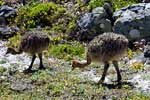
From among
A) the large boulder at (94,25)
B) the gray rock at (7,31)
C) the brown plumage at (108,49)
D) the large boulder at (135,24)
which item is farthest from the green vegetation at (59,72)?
the large boulder at (135,24)

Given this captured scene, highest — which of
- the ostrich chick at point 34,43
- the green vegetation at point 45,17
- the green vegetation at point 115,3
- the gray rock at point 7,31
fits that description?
the ostrich chick at point 34,43

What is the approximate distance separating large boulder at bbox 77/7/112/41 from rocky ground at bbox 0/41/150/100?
2.94 metres

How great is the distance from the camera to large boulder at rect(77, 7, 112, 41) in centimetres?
2005

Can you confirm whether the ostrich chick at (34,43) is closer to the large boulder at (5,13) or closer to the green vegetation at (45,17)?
the green vegetation at (45,17)

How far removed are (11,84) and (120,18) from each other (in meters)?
6.33

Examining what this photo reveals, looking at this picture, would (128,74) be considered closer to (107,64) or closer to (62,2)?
(107,64)

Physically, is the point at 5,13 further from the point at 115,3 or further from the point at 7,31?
the point at 115,3

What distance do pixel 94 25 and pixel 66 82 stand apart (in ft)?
20.0

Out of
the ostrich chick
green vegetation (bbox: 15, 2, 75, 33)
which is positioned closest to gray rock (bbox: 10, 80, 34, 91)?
the ostrich chick

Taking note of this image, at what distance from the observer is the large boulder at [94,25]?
2005 centimetres

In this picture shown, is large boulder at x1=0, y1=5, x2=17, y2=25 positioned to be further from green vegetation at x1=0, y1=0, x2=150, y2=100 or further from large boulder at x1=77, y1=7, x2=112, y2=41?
large boulder at x1=77, y1=7, x2=112, y2=41

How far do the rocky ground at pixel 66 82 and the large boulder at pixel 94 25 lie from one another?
294cm

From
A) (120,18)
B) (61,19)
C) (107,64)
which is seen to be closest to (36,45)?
(107,64)

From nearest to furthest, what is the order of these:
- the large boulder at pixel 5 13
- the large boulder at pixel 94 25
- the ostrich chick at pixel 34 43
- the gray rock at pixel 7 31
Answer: the ostrich chick at pixel 34 43 < the large boulder at pixel 94 25 < the gray rock at pixel 7 31 < the large boulder at pixel 5 13
